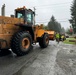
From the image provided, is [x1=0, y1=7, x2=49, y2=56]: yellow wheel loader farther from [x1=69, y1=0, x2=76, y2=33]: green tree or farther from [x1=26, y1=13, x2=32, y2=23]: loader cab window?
[x1=69, y1=0, x2=76, y2=33]: green tree

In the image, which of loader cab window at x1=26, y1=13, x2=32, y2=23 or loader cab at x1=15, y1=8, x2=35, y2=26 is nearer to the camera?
loader cab at x1=15, y1=8, x2=35, y2=26

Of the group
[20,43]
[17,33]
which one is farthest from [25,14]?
[20,43]

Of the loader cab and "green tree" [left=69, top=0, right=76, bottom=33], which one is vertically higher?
"green tree" [left=69, top=0, right=76, bottom=33]

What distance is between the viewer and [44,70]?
7672 mm

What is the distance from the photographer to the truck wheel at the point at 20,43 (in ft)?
36.1

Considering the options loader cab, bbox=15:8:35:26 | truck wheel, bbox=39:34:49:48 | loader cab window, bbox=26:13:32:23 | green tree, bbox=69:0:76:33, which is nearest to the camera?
loader cab, bbox=15:8:35:26

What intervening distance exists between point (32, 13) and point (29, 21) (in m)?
0.80

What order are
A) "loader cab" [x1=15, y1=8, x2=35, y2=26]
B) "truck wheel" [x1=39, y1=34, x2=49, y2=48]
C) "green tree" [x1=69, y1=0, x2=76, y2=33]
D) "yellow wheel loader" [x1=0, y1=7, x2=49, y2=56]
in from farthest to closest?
"green tree" [x1=69, y1=0, x2=76, y2=33] < "truck wheel" [x1=39, y1=34, x2=49, y2=48] < "loader cab" [x1=15, y1=8, x2=35, y2=26] < "yellow wheel loader" [x1=0, y1=7, x2=49, y2=56]

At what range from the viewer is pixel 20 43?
1119 centimetres

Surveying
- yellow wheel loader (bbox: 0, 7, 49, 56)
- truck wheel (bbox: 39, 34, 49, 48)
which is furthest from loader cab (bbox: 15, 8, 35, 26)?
truck wheel (bbox: 39, 34, 49, 48)

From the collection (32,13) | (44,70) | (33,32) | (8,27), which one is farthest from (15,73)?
(32,13)

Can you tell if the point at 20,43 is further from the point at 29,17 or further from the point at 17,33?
the point at 29,17

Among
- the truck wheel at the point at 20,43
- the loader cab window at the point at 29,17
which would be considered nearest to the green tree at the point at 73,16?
the loader cab window at the point at 29,17

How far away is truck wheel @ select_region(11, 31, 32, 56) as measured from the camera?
36.1 feet
